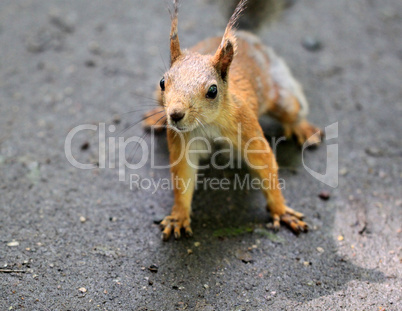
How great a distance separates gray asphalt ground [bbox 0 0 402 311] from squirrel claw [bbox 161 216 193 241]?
7 centimetres

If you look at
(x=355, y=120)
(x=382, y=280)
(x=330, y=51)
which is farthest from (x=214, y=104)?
(x=330, y=51)

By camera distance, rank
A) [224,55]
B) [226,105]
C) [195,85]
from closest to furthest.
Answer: [195,85]
[224,55]
[226,105]

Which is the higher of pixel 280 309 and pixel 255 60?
pixel 255 60

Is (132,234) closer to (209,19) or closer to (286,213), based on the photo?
(286,213)

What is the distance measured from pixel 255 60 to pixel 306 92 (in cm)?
103

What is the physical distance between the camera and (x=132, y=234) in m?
3.00

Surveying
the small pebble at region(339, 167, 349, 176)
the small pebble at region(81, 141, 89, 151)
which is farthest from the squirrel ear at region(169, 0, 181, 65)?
the small pebble at region(339, 167, 349, 176)

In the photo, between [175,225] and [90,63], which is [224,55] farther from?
[90,63]

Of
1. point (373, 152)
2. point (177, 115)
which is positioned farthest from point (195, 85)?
point (373, 152)

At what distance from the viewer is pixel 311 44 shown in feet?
15.7

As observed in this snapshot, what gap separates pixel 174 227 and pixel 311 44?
282 centimetres

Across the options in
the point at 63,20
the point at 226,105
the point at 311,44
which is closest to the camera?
the point at 226,105

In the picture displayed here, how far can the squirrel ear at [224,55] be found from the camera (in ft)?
8.47

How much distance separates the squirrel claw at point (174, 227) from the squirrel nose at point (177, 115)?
93 cm
